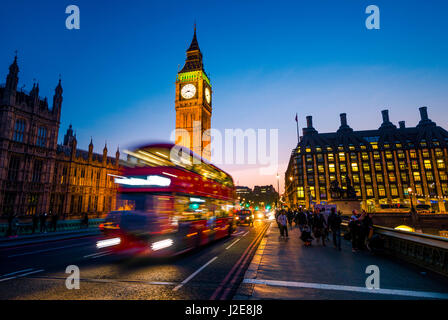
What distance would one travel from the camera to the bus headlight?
26.4ft

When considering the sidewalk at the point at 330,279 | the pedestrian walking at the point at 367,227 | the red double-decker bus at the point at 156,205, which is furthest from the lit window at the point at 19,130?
the pedestrian walking at the point at 367,227

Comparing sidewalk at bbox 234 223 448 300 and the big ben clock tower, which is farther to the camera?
the big ben clock tower

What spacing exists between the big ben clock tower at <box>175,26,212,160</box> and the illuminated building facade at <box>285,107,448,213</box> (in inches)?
1372

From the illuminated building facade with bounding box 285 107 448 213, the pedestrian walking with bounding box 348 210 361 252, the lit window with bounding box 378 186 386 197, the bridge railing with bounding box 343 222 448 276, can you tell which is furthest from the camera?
the lit window with bounding box 378 186 386 197

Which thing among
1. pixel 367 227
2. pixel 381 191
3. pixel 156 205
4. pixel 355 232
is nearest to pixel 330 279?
pixel 355 232

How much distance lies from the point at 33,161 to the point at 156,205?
117ft

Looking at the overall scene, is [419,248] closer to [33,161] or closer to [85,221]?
[85,221]

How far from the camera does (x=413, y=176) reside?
7100 cm

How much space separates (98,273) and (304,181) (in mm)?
75422

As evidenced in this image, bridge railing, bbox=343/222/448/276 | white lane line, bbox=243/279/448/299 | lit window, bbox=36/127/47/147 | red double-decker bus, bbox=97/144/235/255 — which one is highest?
lit window, bbox=36/127/47/147

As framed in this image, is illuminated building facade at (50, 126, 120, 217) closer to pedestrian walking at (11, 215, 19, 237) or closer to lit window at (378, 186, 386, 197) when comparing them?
pedestrian walking at (11, 215, 19, 237)

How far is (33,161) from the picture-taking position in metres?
32.7

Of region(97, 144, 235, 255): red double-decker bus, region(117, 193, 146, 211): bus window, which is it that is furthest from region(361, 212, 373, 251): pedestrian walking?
region(117, 193, 146, 211): bus window

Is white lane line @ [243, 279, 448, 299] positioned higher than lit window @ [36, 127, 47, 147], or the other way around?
lit window @ [36, 127, 47, 147]
